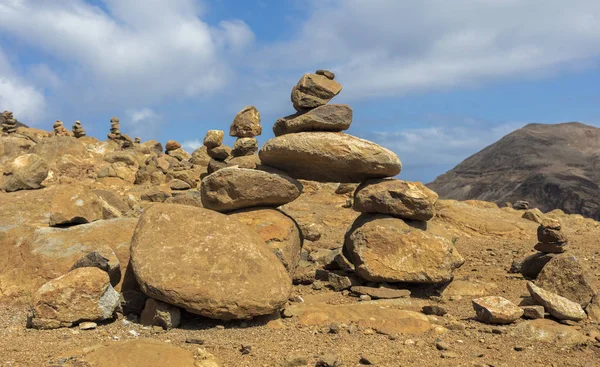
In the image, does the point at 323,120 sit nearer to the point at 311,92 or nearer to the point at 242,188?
the point at 311,92

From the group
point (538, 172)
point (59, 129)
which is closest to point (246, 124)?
point (59, 129)

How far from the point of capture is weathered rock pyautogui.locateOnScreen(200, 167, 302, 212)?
32.2ft

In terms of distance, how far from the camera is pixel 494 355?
663 centimetres

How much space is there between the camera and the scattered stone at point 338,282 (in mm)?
10141

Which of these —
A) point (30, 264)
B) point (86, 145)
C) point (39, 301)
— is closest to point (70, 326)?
point (39, 301)

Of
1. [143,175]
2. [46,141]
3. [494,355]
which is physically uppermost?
[46,141]

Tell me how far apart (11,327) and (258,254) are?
3.89m

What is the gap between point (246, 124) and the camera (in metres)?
24.0

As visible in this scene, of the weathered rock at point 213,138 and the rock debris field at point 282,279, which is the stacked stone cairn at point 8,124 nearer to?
the weathered rock at point 213,138

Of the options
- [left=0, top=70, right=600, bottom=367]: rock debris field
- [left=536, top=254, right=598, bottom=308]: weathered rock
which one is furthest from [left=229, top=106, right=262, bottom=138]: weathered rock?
[left=536, top=254, right=598, bottom=308]: weathered rock

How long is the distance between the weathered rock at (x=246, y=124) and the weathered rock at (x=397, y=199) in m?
14.2

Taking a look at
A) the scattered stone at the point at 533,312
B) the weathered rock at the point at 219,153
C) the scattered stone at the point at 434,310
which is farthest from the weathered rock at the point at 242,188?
the weathered rock at the point at 219,153

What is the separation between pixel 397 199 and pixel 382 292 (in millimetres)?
1973

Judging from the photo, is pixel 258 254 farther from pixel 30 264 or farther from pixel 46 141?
pixel 46 141
